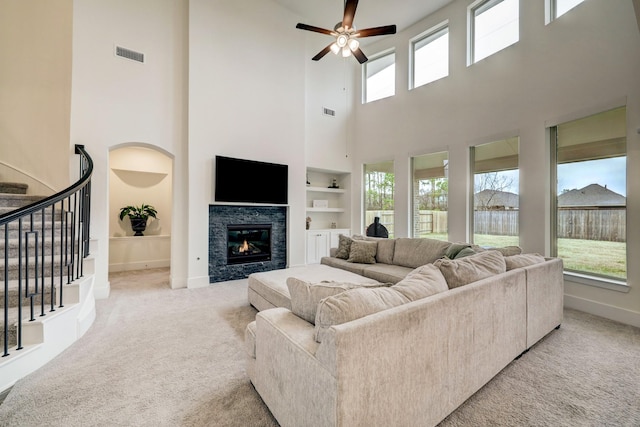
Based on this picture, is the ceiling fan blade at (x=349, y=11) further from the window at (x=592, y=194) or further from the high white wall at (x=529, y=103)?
the window at (x=592, y=194)

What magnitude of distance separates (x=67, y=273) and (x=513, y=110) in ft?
20.4

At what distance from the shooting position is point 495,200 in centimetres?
459

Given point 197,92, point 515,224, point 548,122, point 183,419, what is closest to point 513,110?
point 548,122

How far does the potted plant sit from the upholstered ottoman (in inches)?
158

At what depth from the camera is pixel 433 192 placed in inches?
220

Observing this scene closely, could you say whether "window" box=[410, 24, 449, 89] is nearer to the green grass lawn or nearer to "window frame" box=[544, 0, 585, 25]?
"window frame" box=[544, 0, 585, 25]

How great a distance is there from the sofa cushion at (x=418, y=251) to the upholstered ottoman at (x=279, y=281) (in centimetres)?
108

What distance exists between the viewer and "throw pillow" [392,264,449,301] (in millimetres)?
1546

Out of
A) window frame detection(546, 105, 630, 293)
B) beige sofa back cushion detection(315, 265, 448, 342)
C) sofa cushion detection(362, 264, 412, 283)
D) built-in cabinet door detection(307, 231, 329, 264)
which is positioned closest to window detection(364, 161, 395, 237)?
built-in cabinet door detection(307, 231, 329, 264)

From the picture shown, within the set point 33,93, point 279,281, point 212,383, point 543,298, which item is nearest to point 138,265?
point 33,93

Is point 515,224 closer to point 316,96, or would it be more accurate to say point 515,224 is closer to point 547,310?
point 547,310

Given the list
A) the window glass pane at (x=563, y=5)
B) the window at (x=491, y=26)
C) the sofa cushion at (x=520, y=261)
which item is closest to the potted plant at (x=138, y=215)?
the sofa cushion at (x=520, y=261)

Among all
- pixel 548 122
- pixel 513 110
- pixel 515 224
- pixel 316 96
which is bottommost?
pixel 515 224

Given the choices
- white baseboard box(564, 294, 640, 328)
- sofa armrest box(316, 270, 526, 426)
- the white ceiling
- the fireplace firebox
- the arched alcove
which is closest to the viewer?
sofa armrest box(316, 270, 526, 426)
